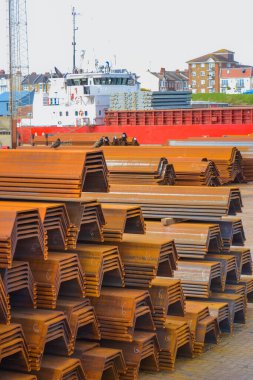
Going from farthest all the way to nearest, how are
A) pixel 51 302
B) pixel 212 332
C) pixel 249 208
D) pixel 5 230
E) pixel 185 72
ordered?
pixel 185 72 < pixel 249 208 < pixel 212 332 < pixel 51 302 < pixel 5 230

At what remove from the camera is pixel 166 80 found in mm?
152500

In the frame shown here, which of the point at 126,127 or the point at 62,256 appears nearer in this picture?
the point at 62,256

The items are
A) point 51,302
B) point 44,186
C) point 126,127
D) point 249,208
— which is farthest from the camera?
point 126,127

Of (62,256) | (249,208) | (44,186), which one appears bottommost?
(249,208)

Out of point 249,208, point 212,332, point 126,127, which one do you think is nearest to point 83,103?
point 126,127

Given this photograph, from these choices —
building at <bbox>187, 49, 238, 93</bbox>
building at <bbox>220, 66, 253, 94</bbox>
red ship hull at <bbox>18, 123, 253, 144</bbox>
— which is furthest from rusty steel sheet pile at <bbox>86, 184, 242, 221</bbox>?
building at <bbox>220, 66, 253, 94</bbox>

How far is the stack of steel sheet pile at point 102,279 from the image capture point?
822 centimetres

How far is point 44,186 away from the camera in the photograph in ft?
31.8

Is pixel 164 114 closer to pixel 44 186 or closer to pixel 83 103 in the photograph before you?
pixel 83 103

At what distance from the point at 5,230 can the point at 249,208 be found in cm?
1754

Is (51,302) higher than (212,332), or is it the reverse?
(51,302)

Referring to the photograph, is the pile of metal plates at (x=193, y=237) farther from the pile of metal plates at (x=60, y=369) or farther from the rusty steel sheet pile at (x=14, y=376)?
the rusty steel sheet pile at (x=14, y=376)

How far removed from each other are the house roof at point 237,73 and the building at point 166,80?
26.9ft

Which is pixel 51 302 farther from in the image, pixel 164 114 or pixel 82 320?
pixel 164 114
